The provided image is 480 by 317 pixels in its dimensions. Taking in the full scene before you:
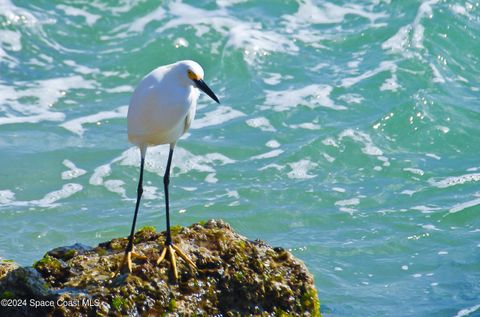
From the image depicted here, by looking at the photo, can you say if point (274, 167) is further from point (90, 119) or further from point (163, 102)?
point (163, 102)

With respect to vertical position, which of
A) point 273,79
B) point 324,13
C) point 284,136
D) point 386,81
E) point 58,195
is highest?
point 324,13

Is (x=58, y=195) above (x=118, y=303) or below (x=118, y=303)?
below

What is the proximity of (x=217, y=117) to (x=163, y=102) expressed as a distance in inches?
Answer: 245

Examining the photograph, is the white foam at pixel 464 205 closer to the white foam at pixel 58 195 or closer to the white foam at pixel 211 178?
the white foam at pixel 211 178

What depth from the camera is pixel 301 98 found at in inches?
479

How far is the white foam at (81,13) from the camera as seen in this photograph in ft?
47.9

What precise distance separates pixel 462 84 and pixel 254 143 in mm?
3589

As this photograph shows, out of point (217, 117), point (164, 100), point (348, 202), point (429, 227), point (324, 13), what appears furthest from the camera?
point (324, 13)

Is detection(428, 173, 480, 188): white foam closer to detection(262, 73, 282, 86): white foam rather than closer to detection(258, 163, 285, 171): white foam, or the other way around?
detection(258, 163, 285, 171): white foam

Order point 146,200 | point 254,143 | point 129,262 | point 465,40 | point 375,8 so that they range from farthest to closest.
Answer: point 375,8
point 465,40
point 254,143
point 146,200
point 129,262

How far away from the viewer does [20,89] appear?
486 inches

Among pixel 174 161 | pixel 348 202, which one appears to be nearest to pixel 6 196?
pixel 174 161

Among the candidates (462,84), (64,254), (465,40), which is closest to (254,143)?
(462,84)

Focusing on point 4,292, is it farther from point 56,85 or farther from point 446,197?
point 56,85
